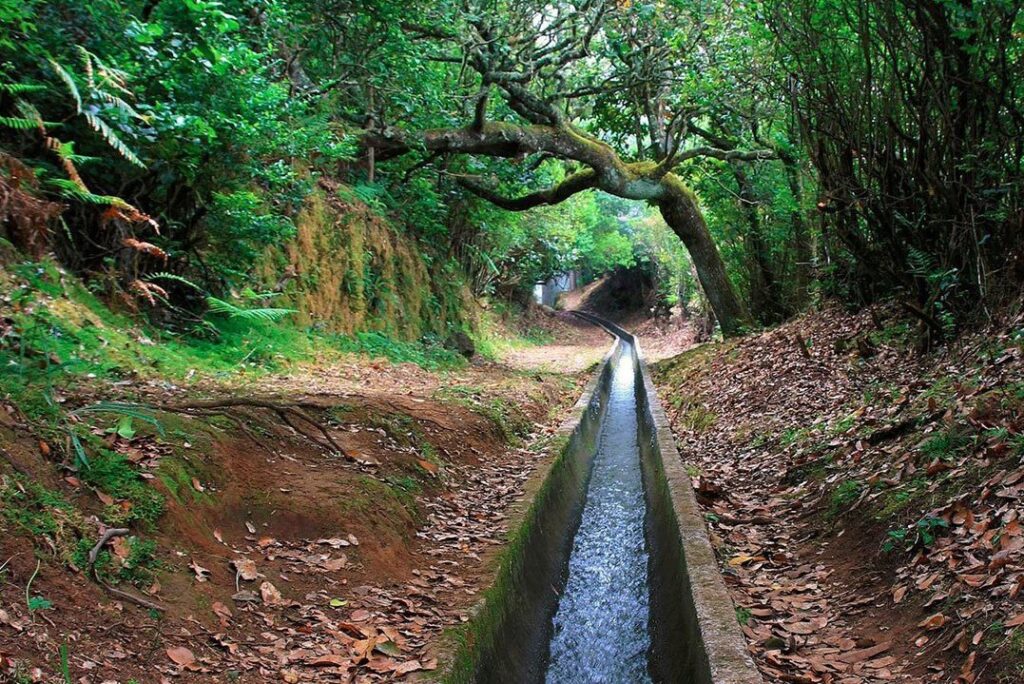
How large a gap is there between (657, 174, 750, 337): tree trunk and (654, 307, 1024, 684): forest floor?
625cm

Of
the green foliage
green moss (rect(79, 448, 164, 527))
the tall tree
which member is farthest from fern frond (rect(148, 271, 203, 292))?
the tall tree

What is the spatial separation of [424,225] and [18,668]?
14542 mm

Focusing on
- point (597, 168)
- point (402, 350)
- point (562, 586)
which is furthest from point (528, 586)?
point (597, 168)

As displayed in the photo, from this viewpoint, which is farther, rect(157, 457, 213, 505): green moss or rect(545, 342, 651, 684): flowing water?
rect(545, 342, 651, 684): flowing water

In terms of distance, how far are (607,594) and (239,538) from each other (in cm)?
344

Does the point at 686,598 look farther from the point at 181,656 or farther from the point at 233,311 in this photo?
the point at 233,311

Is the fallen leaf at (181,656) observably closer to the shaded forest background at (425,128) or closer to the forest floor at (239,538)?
the forest floor at (239,538)

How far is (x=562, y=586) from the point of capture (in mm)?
6566

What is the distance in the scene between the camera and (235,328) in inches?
346

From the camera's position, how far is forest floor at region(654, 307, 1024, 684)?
3586 millimetres

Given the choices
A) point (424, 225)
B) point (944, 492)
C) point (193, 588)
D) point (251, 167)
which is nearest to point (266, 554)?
point (193, 588)

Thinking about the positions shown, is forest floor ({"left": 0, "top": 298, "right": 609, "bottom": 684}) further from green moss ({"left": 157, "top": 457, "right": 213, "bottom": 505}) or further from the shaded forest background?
the shaded forest background

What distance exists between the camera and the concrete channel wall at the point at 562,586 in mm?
4078

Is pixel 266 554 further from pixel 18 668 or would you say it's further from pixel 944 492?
pixel 944 492
